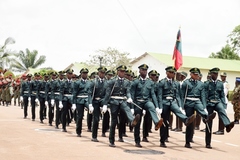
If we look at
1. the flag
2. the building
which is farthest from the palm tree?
the flag

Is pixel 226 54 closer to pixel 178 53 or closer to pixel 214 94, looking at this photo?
pixel 178 53

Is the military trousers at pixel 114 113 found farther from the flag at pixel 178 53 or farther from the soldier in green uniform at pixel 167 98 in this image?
the flag at pixel 178 53

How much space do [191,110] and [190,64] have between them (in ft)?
134

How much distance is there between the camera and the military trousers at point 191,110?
11.0 metres

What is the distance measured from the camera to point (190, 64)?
169ft

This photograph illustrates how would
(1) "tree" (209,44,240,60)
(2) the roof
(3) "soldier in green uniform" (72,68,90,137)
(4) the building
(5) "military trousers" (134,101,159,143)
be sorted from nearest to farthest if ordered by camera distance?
(5) "military trousers" (134,101,159,143) → (3) "soldier in green uniform" (72,68,90,137) → (4) the building → (2) the roof → (1) "tree" (209,44,240,60)

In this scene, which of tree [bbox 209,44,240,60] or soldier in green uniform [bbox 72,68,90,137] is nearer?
soldier in green uniform [bbox 72,68,90,137]

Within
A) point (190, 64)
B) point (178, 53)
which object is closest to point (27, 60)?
point (190, 64)

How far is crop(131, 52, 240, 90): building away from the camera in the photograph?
168ft

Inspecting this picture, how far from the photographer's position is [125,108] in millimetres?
10594

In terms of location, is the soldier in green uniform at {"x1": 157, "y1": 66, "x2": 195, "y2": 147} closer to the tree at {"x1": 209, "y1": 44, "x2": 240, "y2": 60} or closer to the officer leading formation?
the officer leading formation

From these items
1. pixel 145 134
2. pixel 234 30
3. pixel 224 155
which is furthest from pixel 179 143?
pixel 234 30

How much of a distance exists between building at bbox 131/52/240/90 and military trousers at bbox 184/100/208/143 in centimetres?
3859

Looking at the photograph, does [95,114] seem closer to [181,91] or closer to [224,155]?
[181,91]
